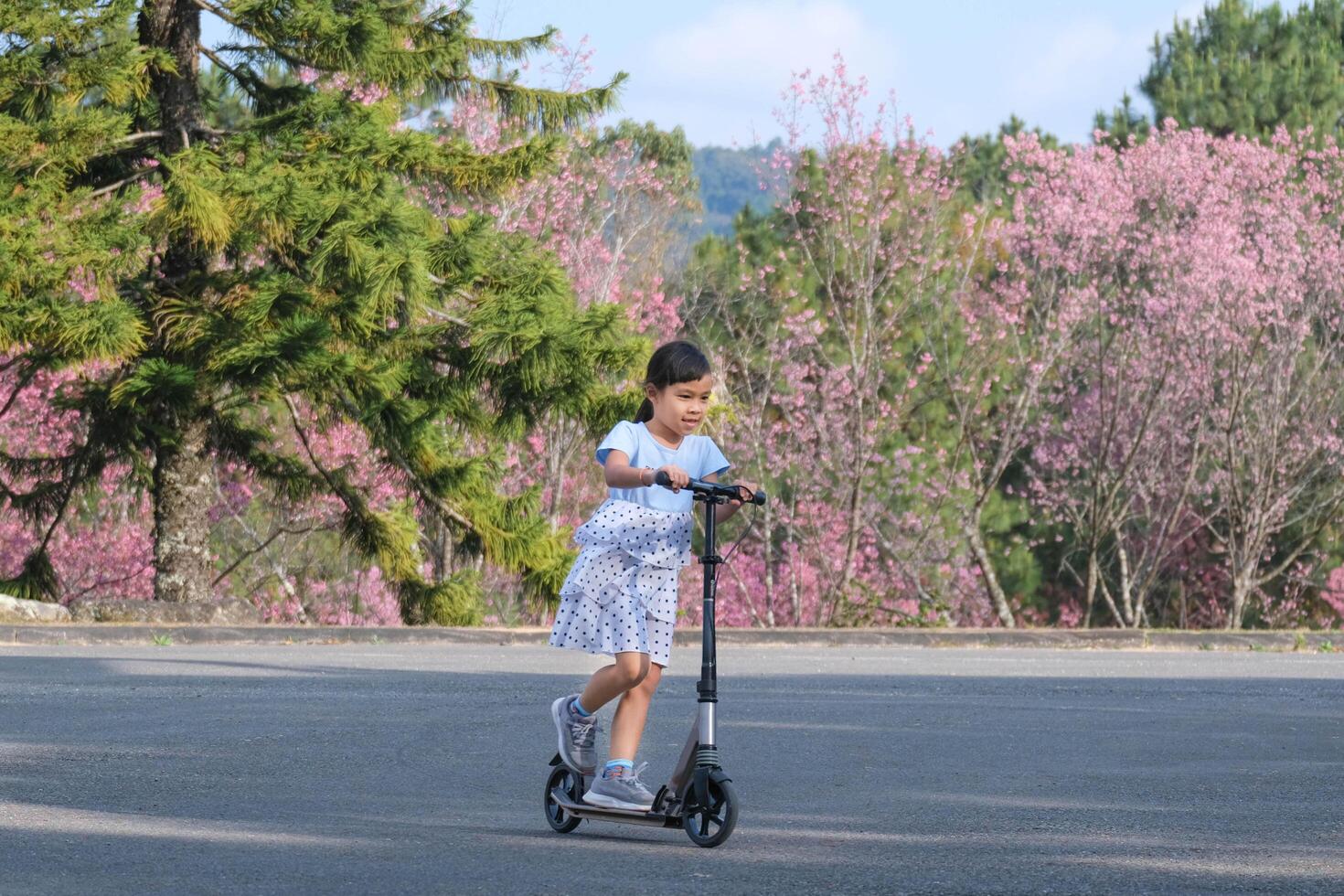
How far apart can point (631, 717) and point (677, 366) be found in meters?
1.10

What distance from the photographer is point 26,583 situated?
848 inches

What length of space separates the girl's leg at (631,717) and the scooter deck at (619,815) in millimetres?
199

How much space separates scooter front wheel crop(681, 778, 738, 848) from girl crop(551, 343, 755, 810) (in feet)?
0.64

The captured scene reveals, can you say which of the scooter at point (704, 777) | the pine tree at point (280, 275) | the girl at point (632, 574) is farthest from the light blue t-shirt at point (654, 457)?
the pine tree at point (280, 275)

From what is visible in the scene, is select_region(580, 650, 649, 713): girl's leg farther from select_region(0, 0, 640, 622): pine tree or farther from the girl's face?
select_region(0, 0, 640, 622): pine tree

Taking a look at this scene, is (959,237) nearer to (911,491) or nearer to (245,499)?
(911,491)

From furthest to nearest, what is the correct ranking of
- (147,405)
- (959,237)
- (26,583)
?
(959,237) < (26,583) < (147,405)

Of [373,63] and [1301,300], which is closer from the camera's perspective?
[373,63]

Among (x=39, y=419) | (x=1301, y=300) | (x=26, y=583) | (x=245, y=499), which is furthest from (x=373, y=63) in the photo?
(x=1301, y=300)

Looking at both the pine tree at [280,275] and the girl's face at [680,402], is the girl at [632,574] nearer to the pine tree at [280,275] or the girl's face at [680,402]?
the girl's face at [680,402]

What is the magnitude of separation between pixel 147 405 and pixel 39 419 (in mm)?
9348

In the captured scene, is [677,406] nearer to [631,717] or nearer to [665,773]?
[631,717]

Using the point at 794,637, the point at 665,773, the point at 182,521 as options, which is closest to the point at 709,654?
the point at 665,773

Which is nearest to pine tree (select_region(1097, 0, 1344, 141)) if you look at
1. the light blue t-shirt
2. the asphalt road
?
the asphalt road
